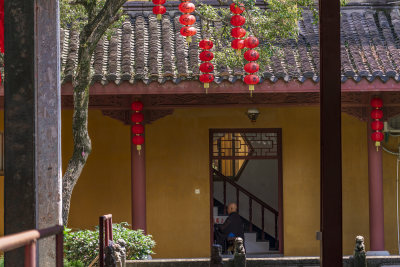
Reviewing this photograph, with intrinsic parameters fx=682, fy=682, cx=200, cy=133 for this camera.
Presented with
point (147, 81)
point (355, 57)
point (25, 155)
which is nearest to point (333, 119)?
point (25, 155)

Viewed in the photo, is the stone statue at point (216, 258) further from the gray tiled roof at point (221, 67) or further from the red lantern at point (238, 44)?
the gray tiled roof at point (221, 67)

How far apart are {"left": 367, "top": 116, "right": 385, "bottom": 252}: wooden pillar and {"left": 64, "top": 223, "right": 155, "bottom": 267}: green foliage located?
12.4 ft

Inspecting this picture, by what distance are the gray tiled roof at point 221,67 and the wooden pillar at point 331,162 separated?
5076mm

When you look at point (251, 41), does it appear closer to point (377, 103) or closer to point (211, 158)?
point (377, 103)

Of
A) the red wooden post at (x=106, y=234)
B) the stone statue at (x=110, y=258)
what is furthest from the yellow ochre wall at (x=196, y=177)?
the stone statue at (x=110, y=258)

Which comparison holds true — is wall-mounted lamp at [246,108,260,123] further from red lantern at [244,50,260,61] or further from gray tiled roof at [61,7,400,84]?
red lantern at [244,50,260,61]

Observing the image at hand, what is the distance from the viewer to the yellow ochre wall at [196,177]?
36.6ft

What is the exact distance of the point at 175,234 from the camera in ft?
36.6

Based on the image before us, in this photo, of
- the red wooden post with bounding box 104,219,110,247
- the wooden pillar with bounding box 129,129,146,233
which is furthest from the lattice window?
the red wooden post with bounding box 104,219,110,247

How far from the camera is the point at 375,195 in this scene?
10.3 m

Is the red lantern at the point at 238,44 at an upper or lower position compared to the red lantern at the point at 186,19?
lower

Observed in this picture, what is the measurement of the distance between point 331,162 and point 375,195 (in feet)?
21.5

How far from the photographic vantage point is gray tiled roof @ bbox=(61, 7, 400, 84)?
921cm

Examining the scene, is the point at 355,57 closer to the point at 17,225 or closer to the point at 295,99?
the point at 295,99
